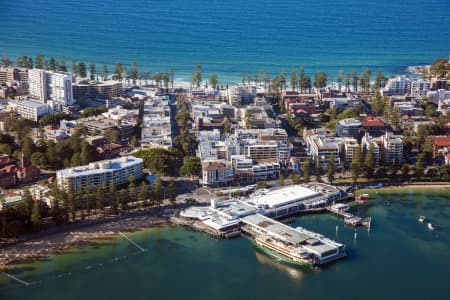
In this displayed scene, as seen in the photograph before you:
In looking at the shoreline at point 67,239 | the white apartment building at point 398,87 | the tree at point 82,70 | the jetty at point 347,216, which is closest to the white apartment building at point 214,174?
the shoreline at point 67,239

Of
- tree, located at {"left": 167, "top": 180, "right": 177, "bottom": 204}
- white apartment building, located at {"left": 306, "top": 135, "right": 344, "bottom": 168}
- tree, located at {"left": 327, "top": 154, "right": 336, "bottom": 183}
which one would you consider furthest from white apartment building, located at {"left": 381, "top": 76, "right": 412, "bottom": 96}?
tree, located at {"left": 167, "top": 180, "right": 177, "bottom": 204}

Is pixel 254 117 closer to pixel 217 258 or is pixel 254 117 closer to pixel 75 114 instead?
pixel 75 114

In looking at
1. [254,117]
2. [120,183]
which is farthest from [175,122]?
[120,183]

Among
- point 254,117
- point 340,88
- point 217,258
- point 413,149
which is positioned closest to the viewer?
point 217,258

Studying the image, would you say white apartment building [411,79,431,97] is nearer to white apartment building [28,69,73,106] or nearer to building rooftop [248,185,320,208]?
building rooftop [248,185,320,208]

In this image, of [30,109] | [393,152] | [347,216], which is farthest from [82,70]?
[347,216]
